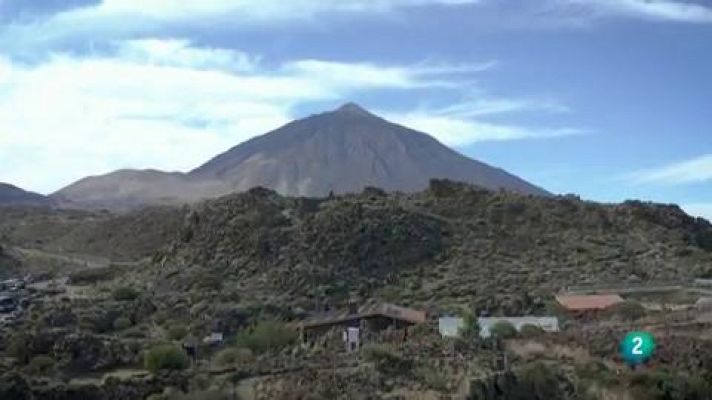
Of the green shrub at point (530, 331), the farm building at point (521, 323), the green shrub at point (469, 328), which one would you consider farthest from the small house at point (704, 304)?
the green shrub at point (469, 328)

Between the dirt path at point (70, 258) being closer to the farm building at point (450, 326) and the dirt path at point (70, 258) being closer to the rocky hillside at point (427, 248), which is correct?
the rocky hillside at point (427, 248)

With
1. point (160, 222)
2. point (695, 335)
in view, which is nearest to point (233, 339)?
point (695, 335)

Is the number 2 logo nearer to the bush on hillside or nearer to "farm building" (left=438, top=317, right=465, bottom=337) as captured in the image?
"farm building" (left=438, top=317, right=465, bottom=337)

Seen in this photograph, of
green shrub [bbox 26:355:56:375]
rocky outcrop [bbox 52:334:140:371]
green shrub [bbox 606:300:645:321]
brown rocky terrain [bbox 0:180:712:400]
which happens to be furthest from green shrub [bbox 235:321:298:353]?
green shrub [bbox 606:300:645:321]

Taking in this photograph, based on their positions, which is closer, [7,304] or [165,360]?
[165,360]

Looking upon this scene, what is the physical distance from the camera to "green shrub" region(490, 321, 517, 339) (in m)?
33.6

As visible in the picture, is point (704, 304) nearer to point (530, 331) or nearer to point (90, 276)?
point (530, 331)

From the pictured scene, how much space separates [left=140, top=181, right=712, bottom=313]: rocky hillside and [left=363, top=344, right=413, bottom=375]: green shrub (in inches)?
649

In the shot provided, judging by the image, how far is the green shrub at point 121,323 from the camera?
40906 millimetres

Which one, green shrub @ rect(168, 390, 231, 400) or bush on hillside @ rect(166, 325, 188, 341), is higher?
bush on hillside @ rect(166, 325, 188, 341)

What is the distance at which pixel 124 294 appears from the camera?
162 ft

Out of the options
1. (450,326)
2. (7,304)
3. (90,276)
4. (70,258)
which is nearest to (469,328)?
(450,326)

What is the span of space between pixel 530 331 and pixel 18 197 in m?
164

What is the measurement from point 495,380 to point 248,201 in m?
45.1
